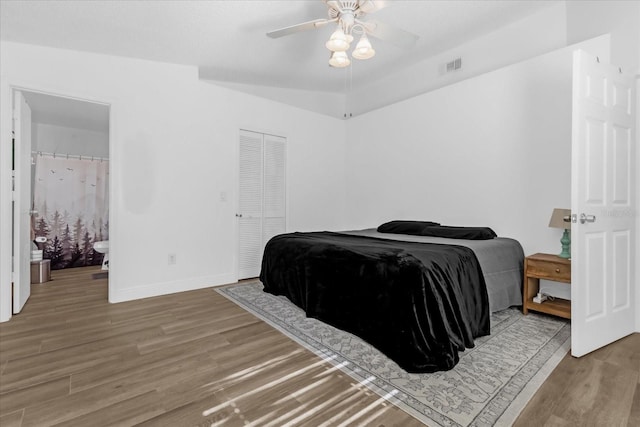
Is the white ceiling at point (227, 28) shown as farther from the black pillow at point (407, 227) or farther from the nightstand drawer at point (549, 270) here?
the nightstand drawer at point (549, 270)

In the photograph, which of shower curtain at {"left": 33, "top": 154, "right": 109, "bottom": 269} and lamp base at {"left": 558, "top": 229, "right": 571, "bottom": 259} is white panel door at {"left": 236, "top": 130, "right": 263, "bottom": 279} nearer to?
shower curtain at {"left": 33, "top": 154, "right": 109, "bottom": 269}

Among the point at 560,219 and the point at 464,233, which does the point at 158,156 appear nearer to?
A: the point at 464,233

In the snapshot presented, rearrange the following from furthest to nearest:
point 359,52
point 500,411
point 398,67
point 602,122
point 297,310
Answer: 1. point 398,67
2. point 297,310
3. point 359,52
4. point 602,122
5. point 500,411

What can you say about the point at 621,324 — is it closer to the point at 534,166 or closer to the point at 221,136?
the point at 534,166

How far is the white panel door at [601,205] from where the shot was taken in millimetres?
2076

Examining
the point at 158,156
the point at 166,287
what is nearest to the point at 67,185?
the point at 158,156

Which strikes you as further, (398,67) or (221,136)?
(398,67)

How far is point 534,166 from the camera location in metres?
3.20

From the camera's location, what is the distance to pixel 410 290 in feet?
6.46

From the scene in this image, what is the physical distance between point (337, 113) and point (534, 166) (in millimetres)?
3455

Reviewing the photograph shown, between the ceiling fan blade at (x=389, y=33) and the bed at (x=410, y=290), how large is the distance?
1732mm

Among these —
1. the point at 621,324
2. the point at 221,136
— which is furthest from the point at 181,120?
the point at 621,324

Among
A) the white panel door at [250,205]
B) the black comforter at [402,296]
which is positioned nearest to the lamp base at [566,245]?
the black comforter at [402,296]

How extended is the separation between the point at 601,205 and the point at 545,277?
0.78 metres
